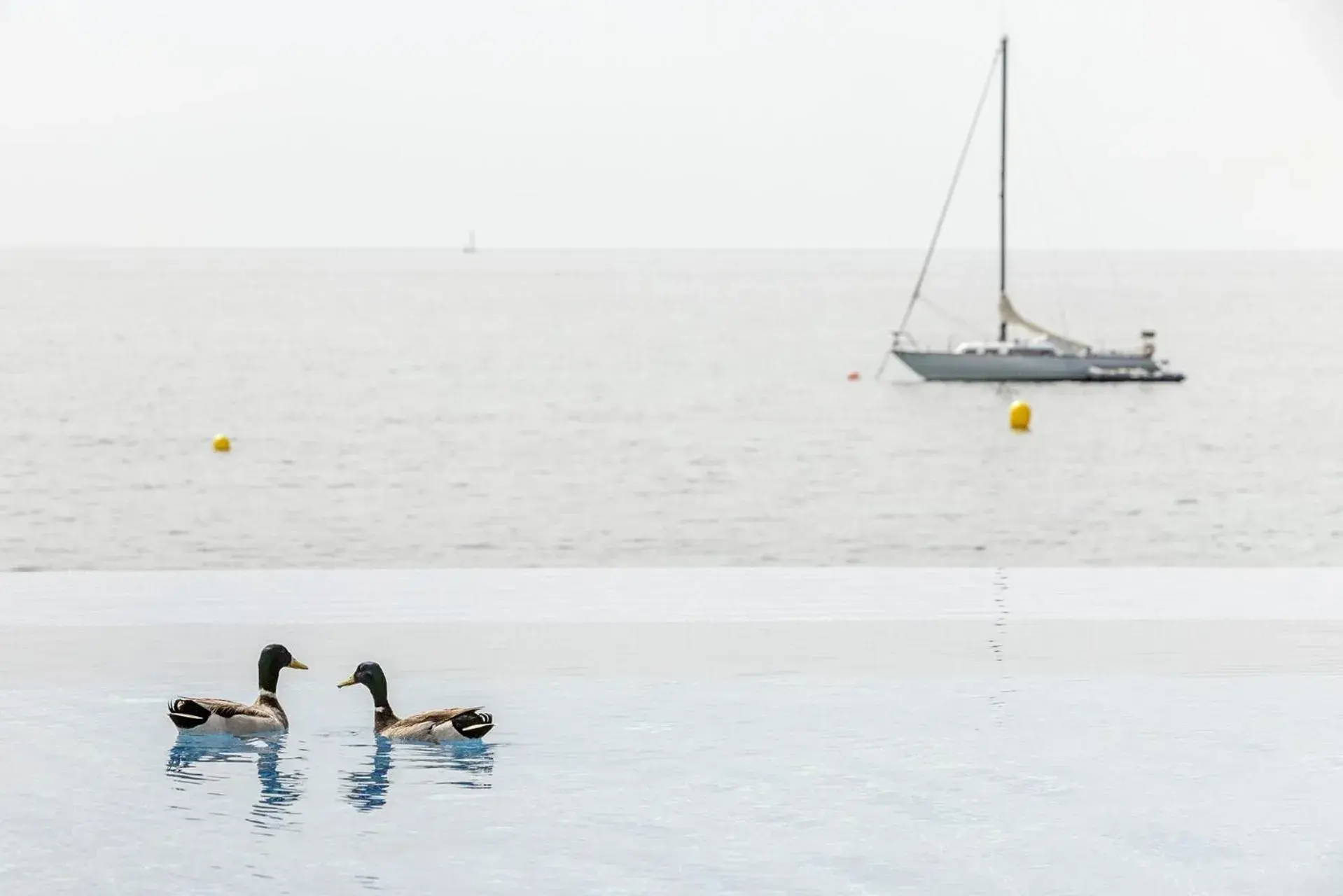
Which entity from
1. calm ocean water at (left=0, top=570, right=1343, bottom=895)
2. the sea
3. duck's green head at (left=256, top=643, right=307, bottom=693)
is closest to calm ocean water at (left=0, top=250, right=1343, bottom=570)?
the sea

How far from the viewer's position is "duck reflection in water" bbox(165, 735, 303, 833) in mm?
7586

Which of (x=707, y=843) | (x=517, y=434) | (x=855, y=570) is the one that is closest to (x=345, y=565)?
(x=855, y=570)

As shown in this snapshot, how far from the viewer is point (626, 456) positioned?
34188 millimetres

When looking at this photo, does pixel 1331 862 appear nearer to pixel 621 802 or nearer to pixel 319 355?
pixel 621 802

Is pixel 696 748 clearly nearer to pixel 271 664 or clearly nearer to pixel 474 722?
pixel 474 722

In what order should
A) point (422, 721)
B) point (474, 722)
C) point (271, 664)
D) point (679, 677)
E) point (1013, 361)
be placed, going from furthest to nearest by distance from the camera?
point (1013, 361)
point (679, 677)
point (271, 664)
point (422, 721)
point (474, 722)

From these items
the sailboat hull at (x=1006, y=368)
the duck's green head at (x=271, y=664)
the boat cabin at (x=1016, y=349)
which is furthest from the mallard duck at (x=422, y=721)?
the boat cabin at (x=1016, y=349)

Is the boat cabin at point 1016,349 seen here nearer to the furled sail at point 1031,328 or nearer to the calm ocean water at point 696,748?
the furled sail at point 1031,328

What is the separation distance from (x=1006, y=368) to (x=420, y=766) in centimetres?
4737

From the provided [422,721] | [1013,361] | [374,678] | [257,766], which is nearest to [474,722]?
[422,721]

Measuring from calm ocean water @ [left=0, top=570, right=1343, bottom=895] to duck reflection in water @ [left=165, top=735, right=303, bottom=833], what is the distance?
22mm

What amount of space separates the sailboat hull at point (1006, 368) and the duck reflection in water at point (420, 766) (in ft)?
151

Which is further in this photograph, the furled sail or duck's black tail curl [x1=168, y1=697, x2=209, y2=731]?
the furled sail

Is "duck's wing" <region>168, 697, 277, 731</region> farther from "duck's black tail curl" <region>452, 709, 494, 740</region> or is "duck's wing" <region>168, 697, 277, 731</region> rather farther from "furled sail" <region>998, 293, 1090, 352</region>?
"furled sail" <region>998, 293, 1090, 352</region>
